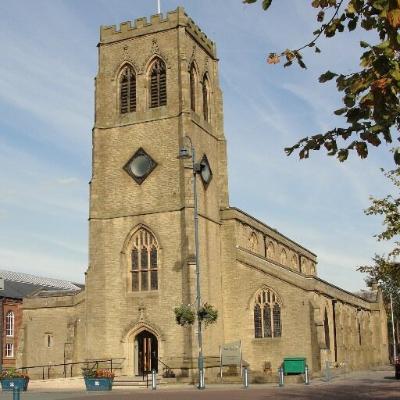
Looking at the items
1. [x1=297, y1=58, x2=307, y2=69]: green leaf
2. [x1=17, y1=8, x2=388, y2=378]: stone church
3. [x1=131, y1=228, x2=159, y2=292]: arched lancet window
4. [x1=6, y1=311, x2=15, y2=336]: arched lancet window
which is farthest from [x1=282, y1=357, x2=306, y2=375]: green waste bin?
[x1=6, y1=311, x2=15, y2=336]: arched lancet window

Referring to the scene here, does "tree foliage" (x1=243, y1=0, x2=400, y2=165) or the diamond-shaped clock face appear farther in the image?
the diamond-shaped clock face

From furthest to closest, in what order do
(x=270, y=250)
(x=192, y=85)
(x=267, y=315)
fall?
(x=270, y=250) < (x=192, y=85) < (x=267, y=315)

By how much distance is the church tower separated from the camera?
36.5 m

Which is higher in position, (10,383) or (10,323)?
(10,323)

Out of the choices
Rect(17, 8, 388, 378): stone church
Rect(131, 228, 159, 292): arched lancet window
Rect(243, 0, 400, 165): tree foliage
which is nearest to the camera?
Rect(243, 0, 400, 165): tree foliage

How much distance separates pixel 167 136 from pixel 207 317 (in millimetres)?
13794

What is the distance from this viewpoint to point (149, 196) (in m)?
38.2

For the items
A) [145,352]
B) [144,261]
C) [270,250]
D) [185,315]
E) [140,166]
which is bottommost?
[145,352]

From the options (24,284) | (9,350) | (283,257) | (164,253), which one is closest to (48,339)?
(164,253)

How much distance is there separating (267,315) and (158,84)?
16005 mm

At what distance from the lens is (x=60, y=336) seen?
1606 inches

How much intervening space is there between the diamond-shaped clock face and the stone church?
0.24 ft

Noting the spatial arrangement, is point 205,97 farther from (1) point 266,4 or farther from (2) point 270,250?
(1) point 266,4

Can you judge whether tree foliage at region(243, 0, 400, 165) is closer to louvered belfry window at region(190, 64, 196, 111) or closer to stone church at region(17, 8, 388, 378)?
stone church at region(17, 8, 388, 378)
